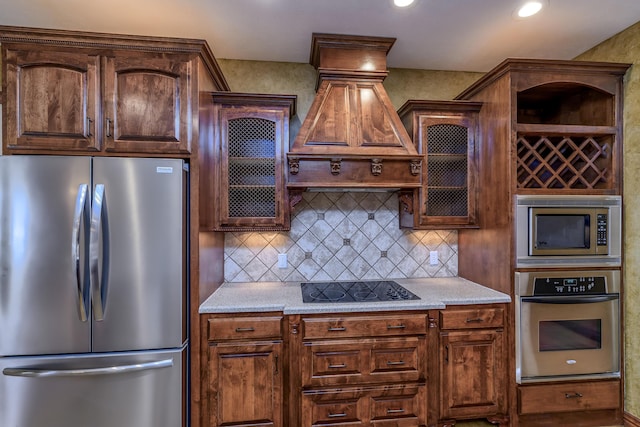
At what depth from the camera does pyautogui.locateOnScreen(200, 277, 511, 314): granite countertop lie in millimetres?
1971

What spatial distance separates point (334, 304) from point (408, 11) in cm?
200

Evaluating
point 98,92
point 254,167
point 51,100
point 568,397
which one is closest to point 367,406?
point 568,397

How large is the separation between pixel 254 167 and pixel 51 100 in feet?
4.04

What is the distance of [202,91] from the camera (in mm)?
1995

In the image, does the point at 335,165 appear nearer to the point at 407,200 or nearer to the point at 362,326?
the point at 407,200

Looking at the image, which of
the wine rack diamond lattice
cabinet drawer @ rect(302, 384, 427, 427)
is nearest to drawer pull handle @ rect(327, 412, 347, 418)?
cabinet drawer @ rect(302, 384, 427, 427)

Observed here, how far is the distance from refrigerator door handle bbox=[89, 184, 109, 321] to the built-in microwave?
2.61m

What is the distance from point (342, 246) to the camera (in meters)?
2.70

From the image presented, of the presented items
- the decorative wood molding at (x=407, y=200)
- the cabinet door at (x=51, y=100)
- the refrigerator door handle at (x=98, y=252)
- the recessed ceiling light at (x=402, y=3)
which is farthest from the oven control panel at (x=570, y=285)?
the cabinet door at (x=51, y=100)

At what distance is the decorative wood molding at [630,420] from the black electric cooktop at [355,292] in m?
1.69

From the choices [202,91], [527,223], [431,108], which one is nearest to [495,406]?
[527,223]

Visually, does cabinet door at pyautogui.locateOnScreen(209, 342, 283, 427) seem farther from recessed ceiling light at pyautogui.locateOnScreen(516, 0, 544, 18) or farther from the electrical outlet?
recessed ceiling light at pyautogui.locateOnScreen(516, 0, 544, 18)

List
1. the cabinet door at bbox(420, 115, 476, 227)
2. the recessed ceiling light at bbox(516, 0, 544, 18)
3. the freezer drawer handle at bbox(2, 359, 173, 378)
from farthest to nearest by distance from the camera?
the cabinet door at bbox(420, 115, 476, 227) → the recessed ceiling light at bbox(516, 0, 544, 18) → the freezer drawer handle at bbox(2, 359, 173, 378)

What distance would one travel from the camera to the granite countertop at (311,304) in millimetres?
1971
